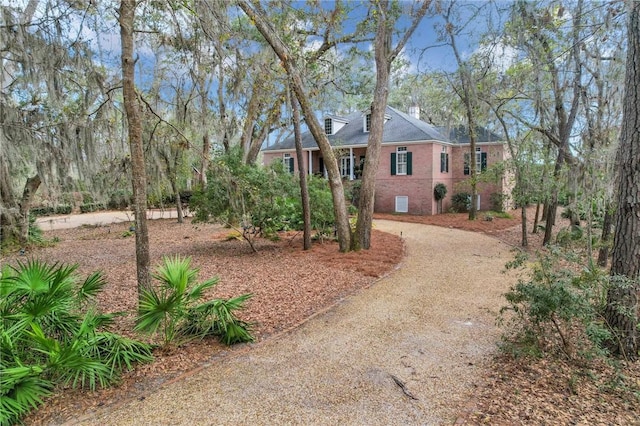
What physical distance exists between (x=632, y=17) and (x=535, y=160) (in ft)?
27.1

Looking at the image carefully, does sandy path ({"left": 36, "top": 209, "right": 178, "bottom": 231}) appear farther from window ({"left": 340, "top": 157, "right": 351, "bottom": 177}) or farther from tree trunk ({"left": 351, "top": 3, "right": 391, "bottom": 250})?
tree trunk ({"left": 351, "top": 3, "right": 391, "bottom": 250})

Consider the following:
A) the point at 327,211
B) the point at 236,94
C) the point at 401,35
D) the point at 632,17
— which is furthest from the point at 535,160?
the point at 236,94

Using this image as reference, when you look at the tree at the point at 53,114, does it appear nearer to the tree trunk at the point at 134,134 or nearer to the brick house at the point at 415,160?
the tree trunk at the point at 134,134

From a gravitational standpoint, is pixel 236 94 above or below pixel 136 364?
above

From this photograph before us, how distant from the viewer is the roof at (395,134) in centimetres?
1935

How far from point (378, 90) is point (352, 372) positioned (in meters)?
7.64

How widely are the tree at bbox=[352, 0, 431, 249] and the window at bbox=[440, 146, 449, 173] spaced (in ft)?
36.9

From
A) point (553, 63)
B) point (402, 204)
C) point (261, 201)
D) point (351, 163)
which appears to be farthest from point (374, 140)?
point (351, 163)

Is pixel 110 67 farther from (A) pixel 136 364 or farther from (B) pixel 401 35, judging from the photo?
(B) pixel 401 35

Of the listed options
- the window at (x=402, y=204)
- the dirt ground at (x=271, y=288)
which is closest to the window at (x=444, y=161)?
the window at (x=402, y=204)

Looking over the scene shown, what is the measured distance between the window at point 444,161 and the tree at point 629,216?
16277mm

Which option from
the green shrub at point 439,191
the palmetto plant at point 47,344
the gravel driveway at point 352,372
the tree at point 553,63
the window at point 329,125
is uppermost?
the window at point 329,125

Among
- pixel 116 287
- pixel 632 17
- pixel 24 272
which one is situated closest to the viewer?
pixel 24 272

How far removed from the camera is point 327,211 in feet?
32.8
